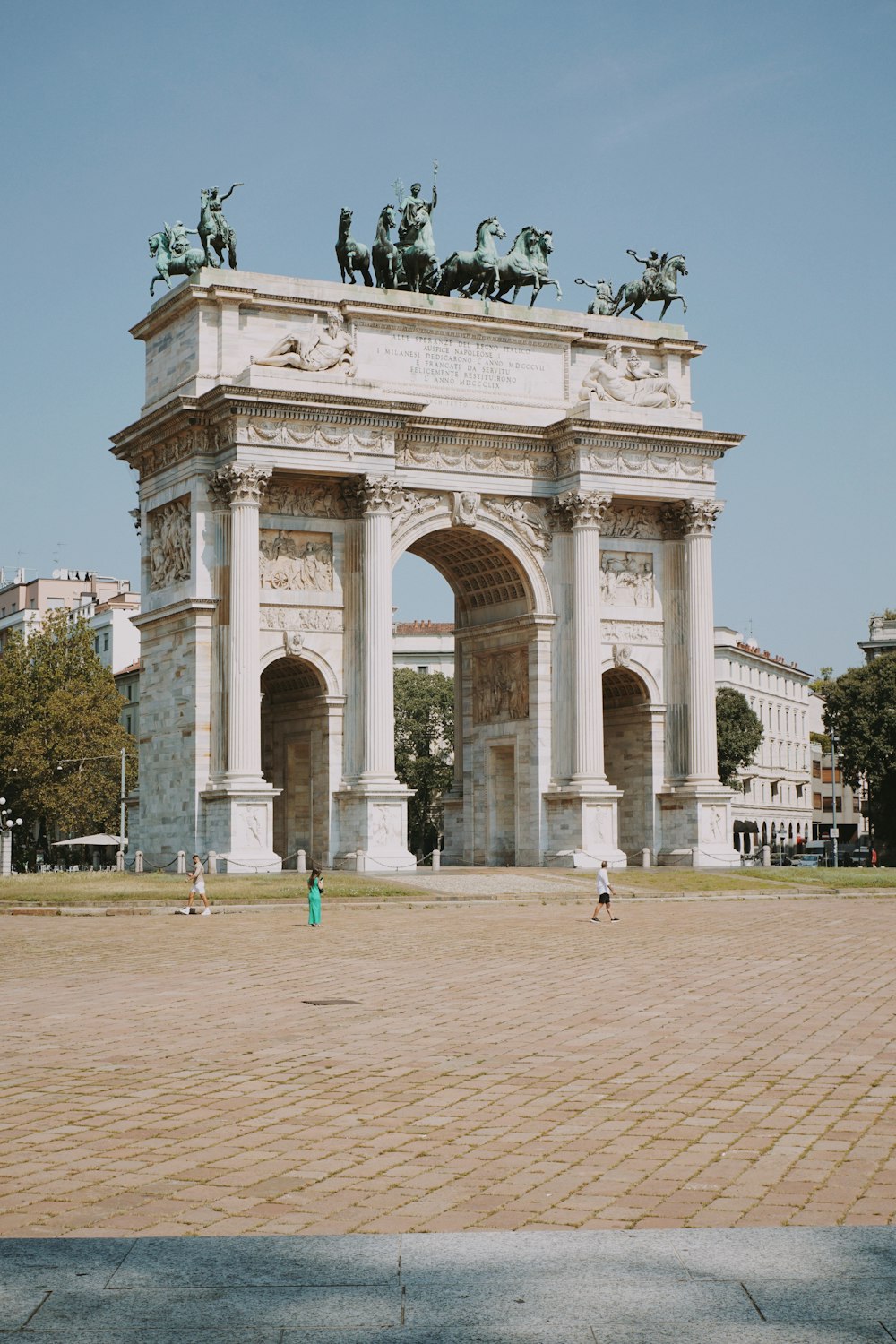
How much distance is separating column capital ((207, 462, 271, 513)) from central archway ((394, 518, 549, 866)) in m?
6.00

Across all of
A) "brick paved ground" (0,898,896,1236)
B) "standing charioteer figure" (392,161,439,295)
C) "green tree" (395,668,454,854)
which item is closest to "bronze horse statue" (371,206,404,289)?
"standing charioteer figure" (392,161,439,295)

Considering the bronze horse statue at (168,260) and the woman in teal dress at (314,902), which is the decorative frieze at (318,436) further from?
the woman in teal dress at (314,902)

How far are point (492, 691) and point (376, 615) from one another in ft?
26.4

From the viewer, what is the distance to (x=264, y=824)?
170ft

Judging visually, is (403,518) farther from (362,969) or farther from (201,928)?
(362,969)

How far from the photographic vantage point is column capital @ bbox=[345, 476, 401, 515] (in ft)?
178

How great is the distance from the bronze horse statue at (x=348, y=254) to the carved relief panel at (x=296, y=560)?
358 inches

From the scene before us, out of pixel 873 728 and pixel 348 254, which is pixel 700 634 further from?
pixel 873 728

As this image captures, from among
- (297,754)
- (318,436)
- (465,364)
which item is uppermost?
(465,364)

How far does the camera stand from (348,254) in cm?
5775

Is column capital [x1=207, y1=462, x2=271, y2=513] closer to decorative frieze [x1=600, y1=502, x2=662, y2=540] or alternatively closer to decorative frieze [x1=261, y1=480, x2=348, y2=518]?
decorative frieze [x1=261, y1=480, x2=348, y2=518]

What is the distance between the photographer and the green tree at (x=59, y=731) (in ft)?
297

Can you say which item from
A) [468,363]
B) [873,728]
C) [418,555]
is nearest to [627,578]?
[418,555]

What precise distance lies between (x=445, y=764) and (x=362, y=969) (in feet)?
274
